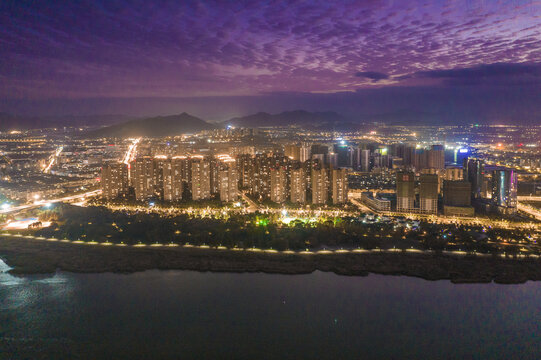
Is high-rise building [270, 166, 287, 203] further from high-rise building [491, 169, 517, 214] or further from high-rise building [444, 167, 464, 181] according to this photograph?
high-rise building [444, 167, 464, 181]

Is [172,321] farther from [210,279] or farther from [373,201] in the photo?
[373,201]

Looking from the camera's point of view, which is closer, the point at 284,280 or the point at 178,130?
the point at 284,280

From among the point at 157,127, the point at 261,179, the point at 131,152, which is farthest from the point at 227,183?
the point at 157,127

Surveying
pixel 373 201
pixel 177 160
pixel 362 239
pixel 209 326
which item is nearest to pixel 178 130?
pixel 177 160

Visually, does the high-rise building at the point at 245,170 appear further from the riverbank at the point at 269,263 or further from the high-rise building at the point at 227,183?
the riverbank at the point at 269,263

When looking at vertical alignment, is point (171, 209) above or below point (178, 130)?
below

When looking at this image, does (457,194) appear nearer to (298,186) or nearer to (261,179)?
(298,186)
